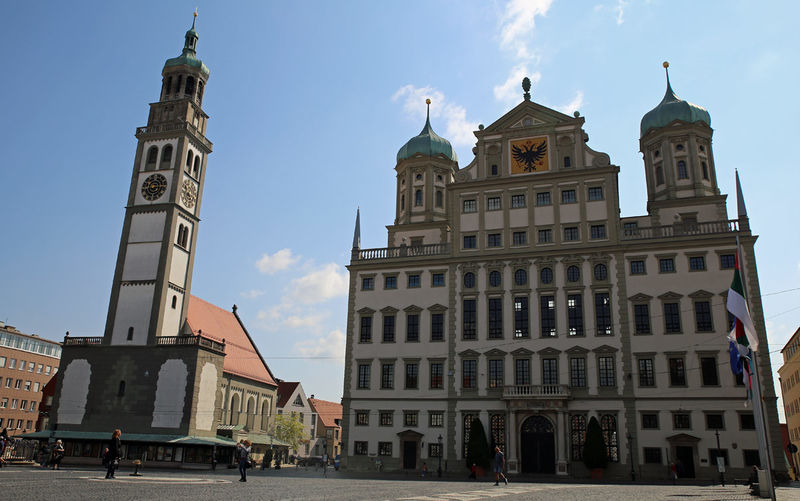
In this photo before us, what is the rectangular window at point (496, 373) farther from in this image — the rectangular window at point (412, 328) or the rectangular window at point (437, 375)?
the rectangular window at point (412, 328)

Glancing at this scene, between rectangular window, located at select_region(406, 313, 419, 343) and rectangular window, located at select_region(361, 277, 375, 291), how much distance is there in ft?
13.8

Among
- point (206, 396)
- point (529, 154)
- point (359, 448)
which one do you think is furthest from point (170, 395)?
point (529, 154)

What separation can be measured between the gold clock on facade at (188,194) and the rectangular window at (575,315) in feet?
112

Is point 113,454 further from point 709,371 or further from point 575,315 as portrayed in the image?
point 709,371

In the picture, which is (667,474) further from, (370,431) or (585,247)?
(370,431)

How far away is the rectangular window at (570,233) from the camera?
4888 centimetres

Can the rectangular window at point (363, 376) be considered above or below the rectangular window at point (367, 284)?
below

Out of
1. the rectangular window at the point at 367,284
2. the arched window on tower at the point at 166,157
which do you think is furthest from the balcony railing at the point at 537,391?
the arched window on tower at the point at 166,157

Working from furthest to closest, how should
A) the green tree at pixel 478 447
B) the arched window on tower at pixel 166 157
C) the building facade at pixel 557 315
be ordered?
the arched window on tower at pixel 166 157 → the green tree at pixel 478 447 → the building facade at pixel 557 315

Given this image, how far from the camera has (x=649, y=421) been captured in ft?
141

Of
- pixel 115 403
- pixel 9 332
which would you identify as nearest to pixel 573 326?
pixel 115 403

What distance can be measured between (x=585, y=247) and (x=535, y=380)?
10667mm

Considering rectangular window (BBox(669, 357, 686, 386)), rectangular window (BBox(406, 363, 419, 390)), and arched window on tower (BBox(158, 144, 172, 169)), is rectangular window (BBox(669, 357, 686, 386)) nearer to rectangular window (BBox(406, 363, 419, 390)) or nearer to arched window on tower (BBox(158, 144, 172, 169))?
rectangular window (BBox(406, 363, 419, 390))

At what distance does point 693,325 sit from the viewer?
144ft
